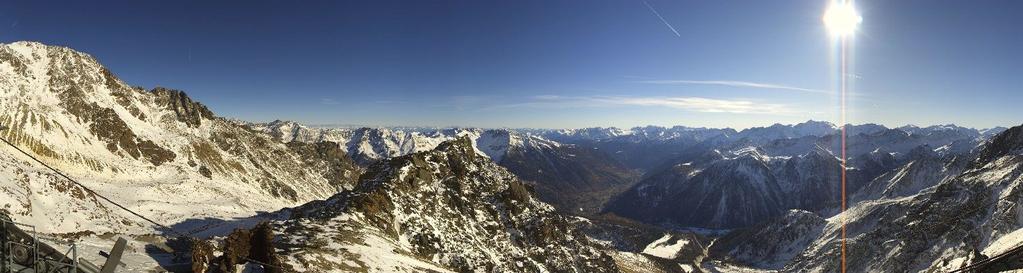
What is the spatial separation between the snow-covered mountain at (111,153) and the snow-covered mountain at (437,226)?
3143 cm

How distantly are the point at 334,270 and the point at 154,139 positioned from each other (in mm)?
129104

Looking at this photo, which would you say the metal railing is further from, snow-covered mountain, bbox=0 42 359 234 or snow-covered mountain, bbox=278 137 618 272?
snow-covered mountain, bbox=0 42 359 234

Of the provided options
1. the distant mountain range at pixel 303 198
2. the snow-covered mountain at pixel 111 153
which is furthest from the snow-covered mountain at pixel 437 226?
the snow-covered mountain at pixel 111 153

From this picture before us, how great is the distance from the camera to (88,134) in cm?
11512

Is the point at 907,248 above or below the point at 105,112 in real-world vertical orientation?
below

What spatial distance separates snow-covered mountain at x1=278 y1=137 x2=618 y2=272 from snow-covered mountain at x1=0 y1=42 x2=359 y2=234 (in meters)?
31.4

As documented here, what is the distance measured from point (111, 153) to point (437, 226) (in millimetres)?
92548

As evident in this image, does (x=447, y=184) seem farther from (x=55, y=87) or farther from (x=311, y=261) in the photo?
(x=55, y=87)

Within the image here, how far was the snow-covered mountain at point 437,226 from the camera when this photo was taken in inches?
1721

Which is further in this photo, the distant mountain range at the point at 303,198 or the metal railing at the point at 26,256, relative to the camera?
the distant mountain range at the point at 303,198

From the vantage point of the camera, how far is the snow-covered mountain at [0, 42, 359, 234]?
68.7 metres

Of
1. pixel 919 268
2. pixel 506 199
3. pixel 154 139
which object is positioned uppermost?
pixel 154 139

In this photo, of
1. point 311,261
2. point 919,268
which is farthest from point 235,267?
point 919,268

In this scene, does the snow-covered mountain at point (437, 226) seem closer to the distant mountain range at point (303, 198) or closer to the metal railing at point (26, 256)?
the distant mountain range at point (303, 198)
